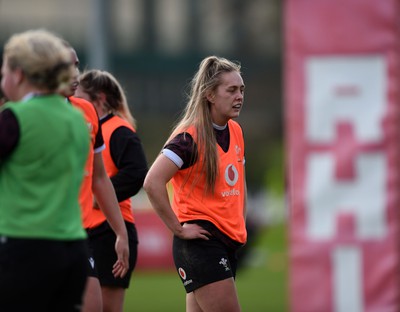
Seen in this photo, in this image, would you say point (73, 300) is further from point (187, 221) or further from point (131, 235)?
point (131, 235)

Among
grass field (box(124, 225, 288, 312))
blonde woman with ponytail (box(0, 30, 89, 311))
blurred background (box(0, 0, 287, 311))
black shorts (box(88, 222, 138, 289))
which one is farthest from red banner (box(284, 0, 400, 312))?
blurred background (box(0, 0, 287, 311))

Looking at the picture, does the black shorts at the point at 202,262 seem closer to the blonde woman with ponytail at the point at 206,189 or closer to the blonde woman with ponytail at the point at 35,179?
the blonde woman with ponytail at the point at 206,189

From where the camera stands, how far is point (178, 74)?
40625 mm

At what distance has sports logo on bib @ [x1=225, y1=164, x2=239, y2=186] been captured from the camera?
6871 mm

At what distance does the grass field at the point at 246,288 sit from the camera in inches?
611

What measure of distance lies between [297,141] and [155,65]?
106 ft

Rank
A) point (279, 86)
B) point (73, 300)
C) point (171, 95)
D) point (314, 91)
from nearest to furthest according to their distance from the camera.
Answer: point (73, 300) < point (314, 91) < point (171, 95) < point (279, 86)

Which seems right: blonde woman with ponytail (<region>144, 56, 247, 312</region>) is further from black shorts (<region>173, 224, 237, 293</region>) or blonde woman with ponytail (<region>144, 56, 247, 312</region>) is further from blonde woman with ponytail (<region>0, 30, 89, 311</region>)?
blonde woman with ponytail (<region>0, 30, 89, 311</region>)

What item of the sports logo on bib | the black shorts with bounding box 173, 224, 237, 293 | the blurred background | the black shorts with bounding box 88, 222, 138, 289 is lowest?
the blurred background

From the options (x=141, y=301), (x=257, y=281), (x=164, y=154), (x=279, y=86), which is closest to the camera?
(x=164, y=154)

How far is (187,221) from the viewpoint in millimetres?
6895

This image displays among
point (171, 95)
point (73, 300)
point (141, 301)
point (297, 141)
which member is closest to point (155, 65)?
point (171, 95)

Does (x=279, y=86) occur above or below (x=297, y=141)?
below

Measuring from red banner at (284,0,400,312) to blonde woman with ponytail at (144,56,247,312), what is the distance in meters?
2.29
